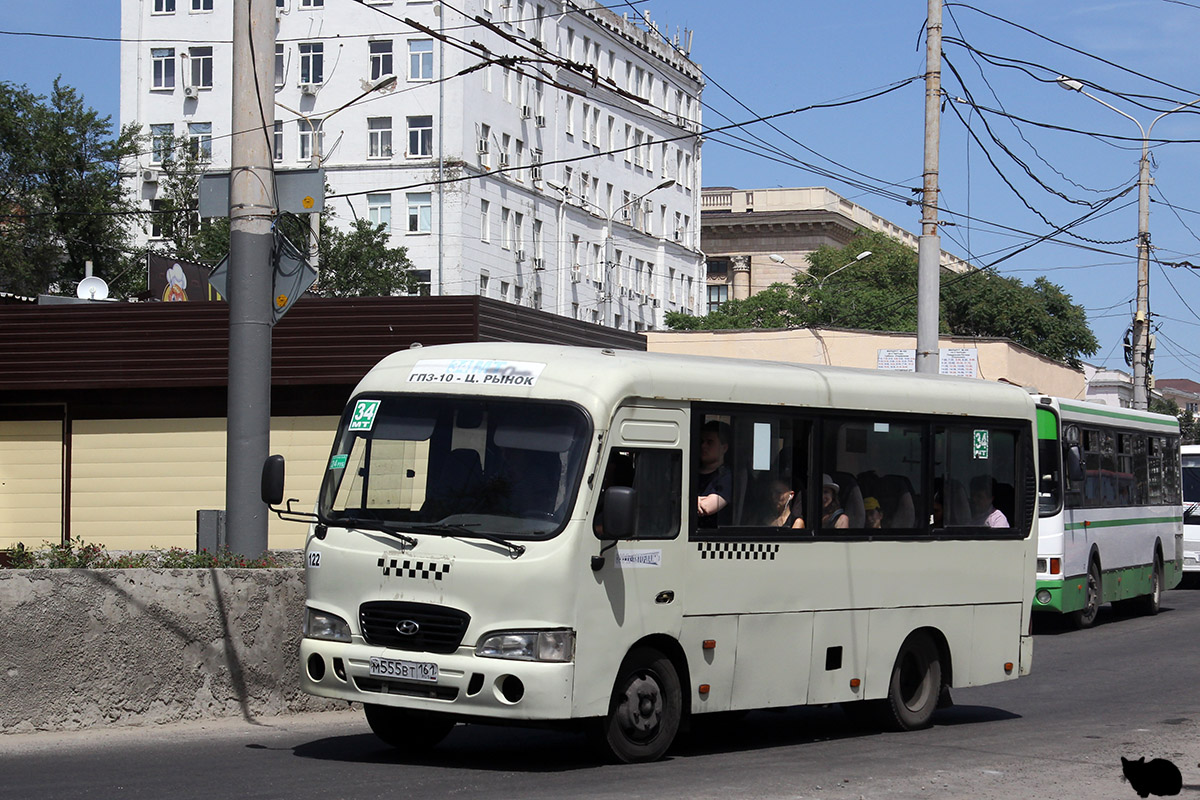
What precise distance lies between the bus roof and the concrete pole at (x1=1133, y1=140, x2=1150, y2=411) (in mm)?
30361

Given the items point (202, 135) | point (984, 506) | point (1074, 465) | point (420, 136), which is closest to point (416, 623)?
point (984, 506)

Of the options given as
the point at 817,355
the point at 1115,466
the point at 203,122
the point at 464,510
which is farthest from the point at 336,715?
the point at 203,122

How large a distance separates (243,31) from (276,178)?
1.12m

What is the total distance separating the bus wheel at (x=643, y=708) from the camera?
9.54 m

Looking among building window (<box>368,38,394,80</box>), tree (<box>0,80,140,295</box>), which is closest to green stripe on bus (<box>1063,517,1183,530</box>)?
tree (<box>0,80,140,295</box>)

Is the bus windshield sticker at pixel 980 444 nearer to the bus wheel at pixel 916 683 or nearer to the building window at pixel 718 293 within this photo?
the bus wheel at pixel 916 683

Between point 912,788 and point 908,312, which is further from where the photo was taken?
point 908,312

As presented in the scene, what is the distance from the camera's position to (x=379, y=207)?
73938mm

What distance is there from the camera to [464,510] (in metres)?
9.45

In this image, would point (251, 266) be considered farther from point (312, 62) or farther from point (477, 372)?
point (312, 62)

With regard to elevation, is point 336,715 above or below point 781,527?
below

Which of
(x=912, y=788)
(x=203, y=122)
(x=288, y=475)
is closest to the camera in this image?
(x=912, y=788)

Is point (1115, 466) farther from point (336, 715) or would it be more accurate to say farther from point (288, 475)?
point (336, 715)

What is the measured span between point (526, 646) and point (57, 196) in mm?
55988
